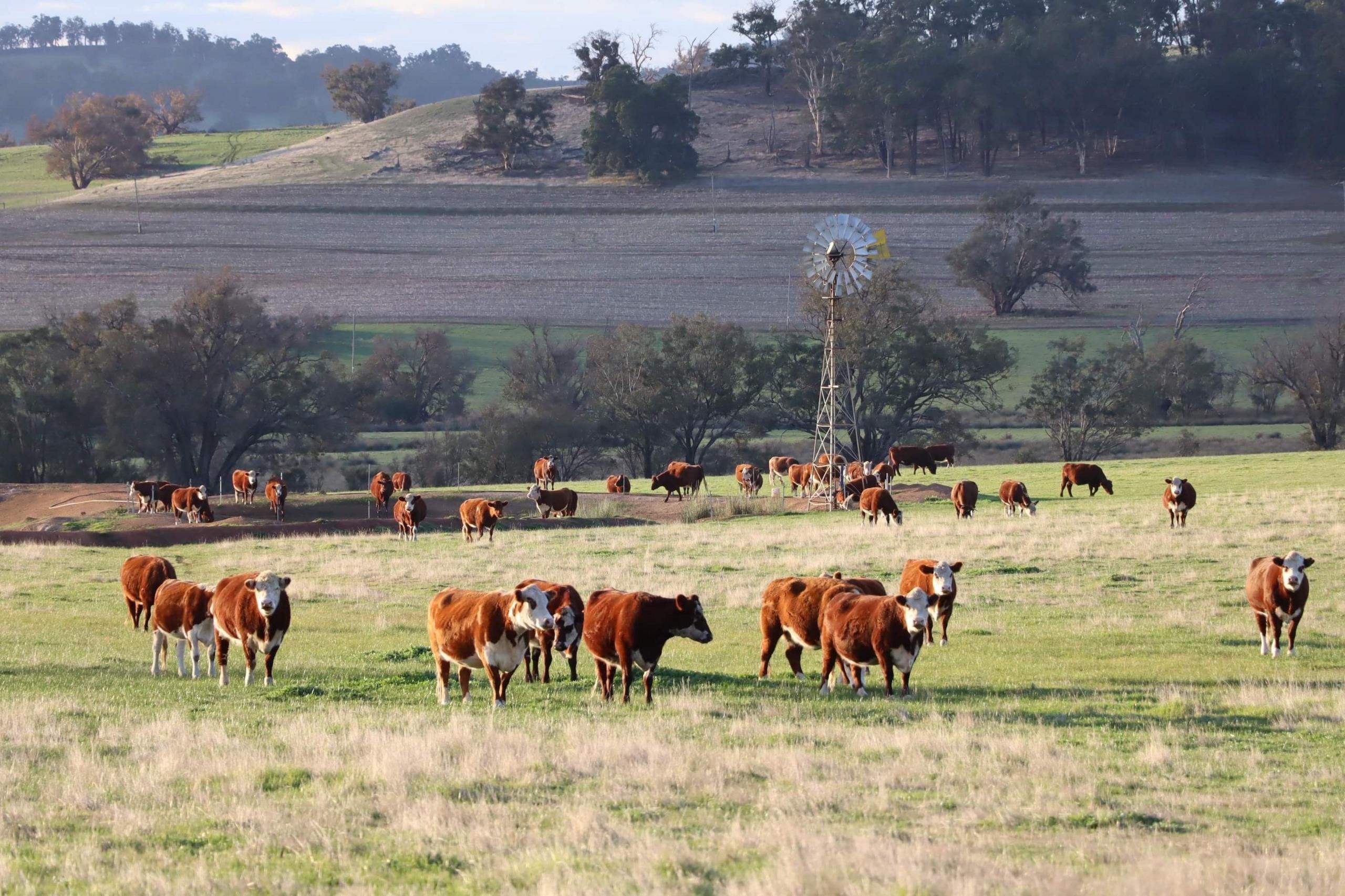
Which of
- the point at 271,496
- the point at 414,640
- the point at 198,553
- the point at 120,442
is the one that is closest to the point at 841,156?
the point at 120,442

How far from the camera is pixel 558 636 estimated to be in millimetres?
14570

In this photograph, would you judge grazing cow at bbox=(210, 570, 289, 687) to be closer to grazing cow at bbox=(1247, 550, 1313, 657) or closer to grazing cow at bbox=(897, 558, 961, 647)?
grazing cow at bbox=(897, 558, 961, 647)

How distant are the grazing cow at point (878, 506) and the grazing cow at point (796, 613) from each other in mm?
18722

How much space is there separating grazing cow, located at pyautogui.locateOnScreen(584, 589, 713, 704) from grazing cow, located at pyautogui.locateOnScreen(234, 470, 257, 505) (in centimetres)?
3455

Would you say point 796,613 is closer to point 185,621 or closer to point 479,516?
point 185,621

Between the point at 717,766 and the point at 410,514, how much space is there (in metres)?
26.3

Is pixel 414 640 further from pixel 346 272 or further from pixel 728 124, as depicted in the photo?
pixel 728 124

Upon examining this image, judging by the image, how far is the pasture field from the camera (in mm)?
7824

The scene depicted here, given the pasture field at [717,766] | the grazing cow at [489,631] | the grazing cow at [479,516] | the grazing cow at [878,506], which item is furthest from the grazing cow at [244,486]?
the grazing cow at [489,631]

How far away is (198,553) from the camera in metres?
32.9

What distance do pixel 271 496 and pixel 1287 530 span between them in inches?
1089

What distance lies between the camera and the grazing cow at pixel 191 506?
4109 cm

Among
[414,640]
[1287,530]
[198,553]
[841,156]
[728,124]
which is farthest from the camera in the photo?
[728,124]

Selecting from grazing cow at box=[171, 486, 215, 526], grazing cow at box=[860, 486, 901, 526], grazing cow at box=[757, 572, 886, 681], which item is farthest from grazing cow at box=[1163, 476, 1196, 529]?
grazing cow at box=[171, 486, 215, 526]
